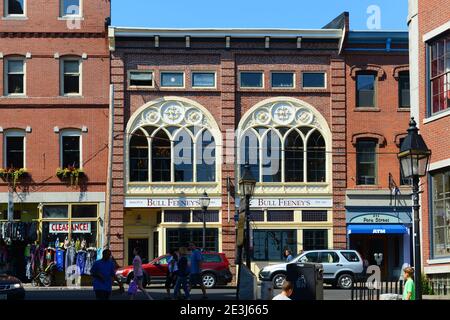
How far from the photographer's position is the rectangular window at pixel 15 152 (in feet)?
128

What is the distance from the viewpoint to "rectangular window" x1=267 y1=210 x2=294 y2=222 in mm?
39531

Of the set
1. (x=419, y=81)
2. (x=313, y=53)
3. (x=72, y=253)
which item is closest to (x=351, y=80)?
(x=313, y=53)

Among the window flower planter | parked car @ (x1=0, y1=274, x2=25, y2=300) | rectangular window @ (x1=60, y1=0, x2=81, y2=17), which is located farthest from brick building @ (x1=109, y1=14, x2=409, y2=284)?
parked car @ (x1=0, y1=274, x2=25, y2=300)

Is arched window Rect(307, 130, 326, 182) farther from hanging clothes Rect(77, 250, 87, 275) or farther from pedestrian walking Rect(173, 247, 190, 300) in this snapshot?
pedestrian walking Rect(173, 247, 190, 300)

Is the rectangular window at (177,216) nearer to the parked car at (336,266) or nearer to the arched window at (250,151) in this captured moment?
the arched window at (250,151)

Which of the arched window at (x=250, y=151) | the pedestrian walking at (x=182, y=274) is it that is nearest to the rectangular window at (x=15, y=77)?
the arched window at (x=250, y=151)

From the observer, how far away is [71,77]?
3950cm

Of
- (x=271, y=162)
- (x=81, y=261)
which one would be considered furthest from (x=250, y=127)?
(x=81, y=261)

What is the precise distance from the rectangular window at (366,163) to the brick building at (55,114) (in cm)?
1200

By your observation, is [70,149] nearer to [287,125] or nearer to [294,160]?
[287,125]

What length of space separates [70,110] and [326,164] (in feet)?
40.4

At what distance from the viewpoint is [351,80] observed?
4003cm
